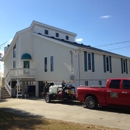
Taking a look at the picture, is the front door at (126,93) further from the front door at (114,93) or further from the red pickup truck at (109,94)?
the front door at (114,93)

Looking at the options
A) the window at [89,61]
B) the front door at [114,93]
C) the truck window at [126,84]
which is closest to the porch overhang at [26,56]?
the window at [89,61]

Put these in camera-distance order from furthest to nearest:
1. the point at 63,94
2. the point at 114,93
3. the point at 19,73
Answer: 1. the point at 19,73
2. the point at 63,94
3. the point at 114,93

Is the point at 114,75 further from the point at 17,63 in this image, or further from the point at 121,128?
the point at 121,128

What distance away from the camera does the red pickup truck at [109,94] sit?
10242 millimetres

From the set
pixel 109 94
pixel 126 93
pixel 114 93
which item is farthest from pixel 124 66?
pixel 126 93

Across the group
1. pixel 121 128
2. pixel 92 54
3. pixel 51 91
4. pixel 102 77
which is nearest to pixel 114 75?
pixel 102 77

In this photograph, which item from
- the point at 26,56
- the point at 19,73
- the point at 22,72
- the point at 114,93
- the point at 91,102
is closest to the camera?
the point at 114,93

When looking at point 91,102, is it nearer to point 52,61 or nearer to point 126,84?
point 126,84

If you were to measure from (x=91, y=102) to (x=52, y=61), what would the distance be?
10.1 metres

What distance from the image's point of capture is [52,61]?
20.9 metres

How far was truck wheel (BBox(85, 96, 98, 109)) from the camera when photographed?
38.1ft

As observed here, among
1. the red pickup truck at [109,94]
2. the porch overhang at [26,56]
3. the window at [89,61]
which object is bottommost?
the red pickup truck at [109,94]

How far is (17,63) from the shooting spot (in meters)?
25.0

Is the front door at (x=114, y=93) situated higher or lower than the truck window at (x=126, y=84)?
lower
